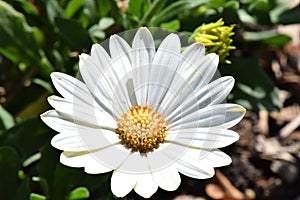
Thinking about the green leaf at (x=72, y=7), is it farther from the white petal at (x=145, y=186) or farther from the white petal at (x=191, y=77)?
the white petal at (x=145, y=186)

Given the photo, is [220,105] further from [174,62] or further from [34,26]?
[34,26]

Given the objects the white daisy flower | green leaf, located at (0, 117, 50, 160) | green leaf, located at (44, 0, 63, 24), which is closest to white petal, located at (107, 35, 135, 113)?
the white daisy flower

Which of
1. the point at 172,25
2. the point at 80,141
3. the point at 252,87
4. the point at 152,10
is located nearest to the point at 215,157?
the point at 80,141

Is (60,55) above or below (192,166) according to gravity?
below

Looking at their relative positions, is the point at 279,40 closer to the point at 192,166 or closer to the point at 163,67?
the point at 163,67

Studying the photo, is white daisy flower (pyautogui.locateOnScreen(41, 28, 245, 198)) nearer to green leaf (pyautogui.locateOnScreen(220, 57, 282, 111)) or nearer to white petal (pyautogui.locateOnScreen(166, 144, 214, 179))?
white petal (pyautogui.locateOnScreen(166, 144, 214, 179))

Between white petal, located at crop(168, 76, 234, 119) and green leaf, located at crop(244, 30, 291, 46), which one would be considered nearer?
white petal, located at crop(168, 76, 234, 119)
